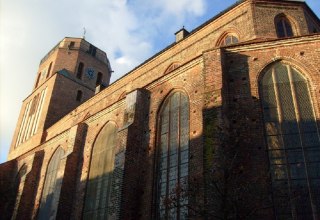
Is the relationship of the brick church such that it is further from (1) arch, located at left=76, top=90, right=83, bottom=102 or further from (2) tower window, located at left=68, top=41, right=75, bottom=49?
(2) tower window, located at left=68, top=41, right=75, bottom=49

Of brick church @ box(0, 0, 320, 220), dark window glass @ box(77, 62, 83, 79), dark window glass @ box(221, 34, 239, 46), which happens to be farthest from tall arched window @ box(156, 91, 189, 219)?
dark window glass @ box(77, 62, 83, 79)

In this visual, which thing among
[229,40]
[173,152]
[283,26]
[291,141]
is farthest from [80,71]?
[291,141]

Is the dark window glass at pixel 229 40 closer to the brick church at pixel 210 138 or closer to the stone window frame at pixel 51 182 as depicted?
the brick church at pixel 210 138

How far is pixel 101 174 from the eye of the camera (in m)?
13.7

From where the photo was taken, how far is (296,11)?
48.3ft

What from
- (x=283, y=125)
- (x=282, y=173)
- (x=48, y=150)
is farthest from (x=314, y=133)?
(x=48, y=150)

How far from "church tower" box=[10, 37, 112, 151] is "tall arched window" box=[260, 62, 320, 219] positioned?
1586cm

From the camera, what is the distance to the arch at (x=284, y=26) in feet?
47.1

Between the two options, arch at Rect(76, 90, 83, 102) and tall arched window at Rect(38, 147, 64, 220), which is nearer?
tall arched window at Rect(38, 147, 64, 220)

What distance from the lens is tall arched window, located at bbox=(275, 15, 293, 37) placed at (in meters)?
14.3

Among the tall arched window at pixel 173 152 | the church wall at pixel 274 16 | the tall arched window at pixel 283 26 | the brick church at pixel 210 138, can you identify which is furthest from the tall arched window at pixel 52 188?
the tall arched window at pixel 283 26

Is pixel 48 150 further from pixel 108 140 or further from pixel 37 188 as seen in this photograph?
pixel 108 140

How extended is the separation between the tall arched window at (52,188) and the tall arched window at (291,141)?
9641mm

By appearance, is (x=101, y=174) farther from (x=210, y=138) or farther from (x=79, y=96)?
(x=79, y=96)
